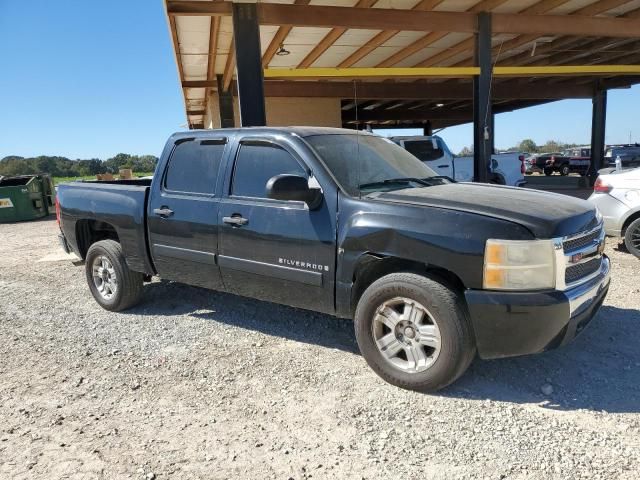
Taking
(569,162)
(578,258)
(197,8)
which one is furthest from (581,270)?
(569,162)

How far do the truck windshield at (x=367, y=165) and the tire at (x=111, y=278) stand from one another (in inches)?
96.9

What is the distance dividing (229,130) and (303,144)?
34.5 inches

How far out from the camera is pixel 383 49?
1435 centimetres

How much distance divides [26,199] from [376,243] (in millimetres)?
16490

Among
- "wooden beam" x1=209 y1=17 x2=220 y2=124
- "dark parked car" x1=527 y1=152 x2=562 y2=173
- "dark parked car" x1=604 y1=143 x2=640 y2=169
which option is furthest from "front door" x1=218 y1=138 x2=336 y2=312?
"dark parked car" x1=527 y1=152 x2=562 y2=173

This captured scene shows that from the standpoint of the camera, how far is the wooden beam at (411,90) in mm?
17875

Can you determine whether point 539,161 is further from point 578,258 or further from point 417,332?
point 417,332

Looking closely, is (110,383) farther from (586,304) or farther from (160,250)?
(586,304)

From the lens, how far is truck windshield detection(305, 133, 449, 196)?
371cm

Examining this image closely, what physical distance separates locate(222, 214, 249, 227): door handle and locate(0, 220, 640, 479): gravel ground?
3.41 feet

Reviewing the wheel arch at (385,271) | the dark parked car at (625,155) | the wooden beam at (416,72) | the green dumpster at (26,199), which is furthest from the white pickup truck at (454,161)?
the dark parked car at (625,155)

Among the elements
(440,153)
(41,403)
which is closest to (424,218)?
(41,403)

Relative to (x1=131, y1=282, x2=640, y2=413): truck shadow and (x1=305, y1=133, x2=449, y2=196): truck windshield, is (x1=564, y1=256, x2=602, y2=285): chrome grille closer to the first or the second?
(x1=131, y1=282, x2=640, y2=413): truck shadow

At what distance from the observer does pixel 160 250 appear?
15.0 ft
